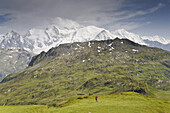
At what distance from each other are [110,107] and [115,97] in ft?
62.4

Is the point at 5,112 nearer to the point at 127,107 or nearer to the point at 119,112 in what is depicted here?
the point at 119,112

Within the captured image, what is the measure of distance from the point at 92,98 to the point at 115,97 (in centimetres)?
1140

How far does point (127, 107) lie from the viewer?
53.3 meters

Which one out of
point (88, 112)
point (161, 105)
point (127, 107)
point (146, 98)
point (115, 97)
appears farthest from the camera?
point (115, 97)

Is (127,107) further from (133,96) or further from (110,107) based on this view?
(133,96)

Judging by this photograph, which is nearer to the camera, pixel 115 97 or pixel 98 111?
pixel 98 111

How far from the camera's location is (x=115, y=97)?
236 ft

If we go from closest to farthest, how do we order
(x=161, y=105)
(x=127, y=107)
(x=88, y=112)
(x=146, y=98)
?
(x=88, y=112)
(x=127, y=107)
(x=161, y=105)
(x=146, y=98)

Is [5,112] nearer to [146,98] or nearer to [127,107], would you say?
[127,107]

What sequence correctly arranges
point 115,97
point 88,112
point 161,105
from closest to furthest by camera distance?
point 88,112, point 161,105, point 115,97

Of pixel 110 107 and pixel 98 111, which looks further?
pixel 110 107

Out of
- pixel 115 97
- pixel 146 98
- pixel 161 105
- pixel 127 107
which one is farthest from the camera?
pixel 115 97

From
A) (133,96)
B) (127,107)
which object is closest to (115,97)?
(133,96)

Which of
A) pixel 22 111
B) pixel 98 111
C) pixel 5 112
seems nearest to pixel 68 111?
pixel 98 111
